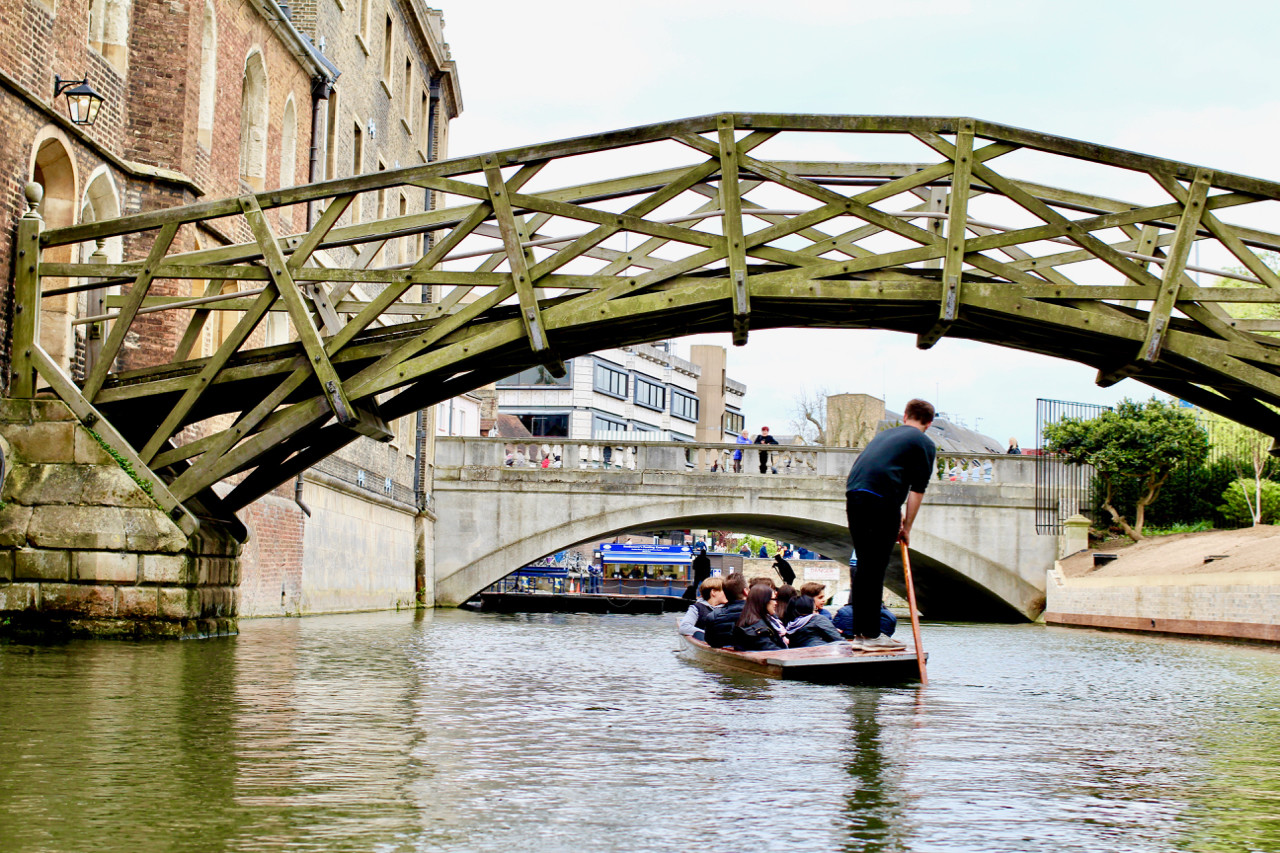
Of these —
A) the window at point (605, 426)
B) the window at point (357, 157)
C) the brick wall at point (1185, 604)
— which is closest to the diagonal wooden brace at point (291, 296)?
the window at point (357, 157)

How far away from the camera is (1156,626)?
72.4 ft

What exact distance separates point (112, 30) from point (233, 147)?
2647mm

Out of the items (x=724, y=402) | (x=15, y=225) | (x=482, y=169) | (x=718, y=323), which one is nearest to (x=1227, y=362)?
(x=718, y=323)

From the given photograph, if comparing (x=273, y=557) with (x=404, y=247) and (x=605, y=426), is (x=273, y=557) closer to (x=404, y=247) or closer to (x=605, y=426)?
(x=404, y=247)

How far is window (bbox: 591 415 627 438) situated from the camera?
200 ft

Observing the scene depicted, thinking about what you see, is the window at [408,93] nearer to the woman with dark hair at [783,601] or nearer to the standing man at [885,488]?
the woman with dark hair at [783,601]

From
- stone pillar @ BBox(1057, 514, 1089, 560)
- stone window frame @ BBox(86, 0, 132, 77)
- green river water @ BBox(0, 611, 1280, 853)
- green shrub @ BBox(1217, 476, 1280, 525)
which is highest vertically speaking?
stone window frame @ BBox(86, 0, 132, 77)

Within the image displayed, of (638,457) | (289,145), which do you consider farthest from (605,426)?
(289,145)

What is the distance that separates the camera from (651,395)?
67062 millimetres

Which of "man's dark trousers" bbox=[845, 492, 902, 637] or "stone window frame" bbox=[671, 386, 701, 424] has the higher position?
"stone window frame" bbox=[671, 386, 701, 424]

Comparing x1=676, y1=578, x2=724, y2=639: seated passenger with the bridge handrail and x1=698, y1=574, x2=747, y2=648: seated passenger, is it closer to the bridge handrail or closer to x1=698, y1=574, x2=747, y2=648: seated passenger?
x1=698, y1=574, x2=747, y2=648: seated passenger

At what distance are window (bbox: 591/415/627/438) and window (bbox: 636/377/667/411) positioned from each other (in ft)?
6.71

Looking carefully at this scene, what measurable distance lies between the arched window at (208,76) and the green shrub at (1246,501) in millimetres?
21327

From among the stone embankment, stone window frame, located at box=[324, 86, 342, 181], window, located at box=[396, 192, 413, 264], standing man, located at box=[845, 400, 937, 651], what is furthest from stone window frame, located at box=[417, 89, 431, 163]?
standing man, located at box=[845, 400, 937, 651]
